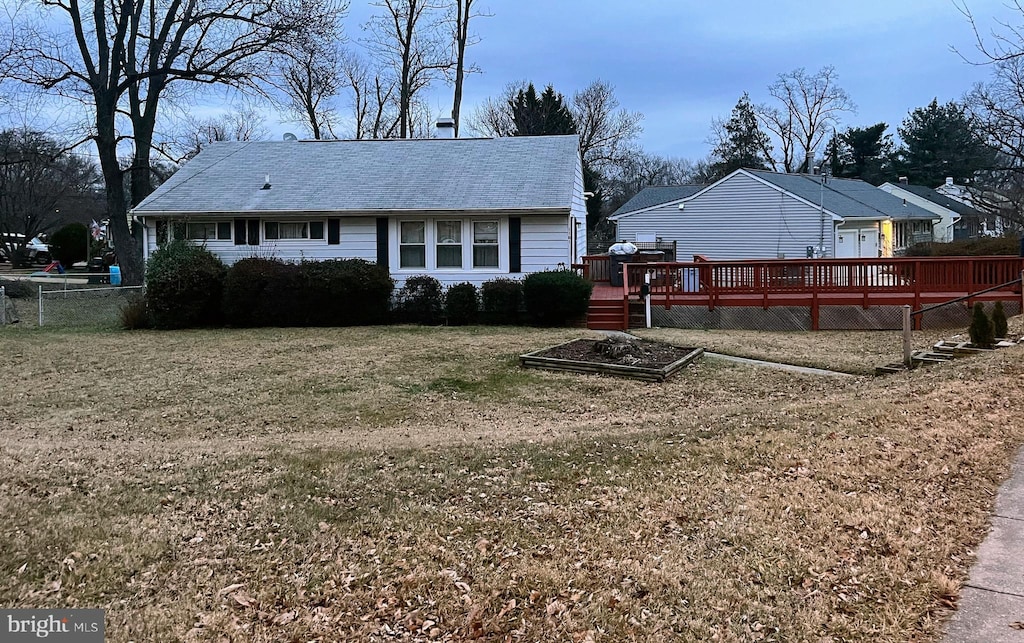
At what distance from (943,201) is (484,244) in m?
43.3

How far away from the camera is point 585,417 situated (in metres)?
8.52

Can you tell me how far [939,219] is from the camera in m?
42.4

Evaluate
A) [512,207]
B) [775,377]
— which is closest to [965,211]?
[512,207]

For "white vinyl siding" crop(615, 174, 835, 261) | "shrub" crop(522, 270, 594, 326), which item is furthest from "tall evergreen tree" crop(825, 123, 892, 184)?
"shrub" crop(522, 270, 594, 326)

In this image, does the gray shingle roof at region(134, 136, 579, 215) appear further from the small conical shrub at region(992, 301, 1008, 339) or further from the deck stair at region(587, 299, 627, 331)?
the small conical shrub at region(992, 301, 1008, 339)

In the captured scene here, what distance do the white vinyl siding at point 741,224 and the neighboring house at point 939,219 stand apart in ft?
35.3

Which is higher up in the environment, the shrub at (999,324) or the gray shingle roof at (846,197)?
the gray shingle roof at (846,197)

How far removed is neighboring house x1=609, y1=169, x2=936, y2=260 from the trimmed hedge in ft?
59.3

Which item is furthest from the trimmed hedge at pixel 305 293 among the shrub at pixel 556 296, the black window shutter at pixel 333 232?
the shrub at pixel 556 296

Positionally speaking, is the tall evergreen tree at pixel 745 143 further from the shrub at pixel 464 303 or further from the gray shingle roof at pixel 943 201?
the shrub at pixel 464 303

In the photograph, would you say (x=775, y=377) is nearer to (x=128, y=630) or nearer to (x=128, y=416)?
(x=128, y=416)

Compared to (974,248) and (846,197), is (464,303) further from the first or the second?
(846,197)

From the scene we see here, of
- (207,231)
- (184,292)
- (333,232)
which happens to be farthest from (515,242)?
(207,231)

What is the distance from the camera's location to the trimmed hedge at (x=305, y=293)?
16.9 metres
